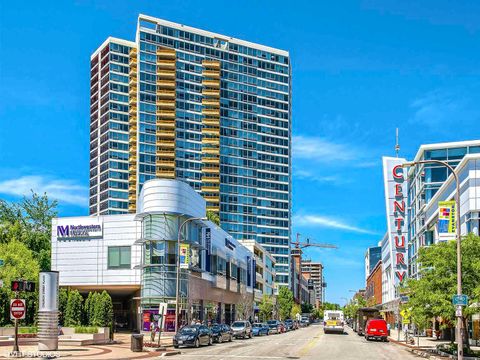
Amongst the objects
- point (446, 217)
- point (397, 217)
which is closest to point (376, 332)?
point (446, 217)

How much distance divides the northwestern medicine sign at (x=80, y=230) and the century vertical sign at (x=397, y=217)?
2096 inches

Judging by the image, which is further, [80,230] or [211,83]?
[211,83]

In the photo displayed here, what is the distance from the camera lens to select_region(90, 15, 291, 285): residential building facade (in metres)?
160

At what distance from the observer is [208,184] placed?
16838cm

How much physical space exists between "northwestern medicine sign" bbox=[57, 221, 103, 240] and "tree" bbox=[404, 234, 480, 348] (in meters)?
40.6

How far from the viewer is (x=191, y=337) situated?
154 feet

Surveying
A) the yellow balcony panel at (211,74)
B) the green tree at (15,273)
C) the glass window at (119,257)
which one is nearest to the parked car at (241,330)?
the glass window at (119,257)

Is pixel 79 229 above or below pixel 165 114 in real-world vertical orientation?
below

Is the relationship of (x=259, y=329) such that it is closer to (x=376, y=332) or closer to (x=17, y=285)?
(x=376, y=332)

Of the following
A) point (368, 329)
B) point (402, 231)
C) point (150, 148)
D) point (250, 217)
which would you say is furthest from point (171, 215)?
point (250, 217)

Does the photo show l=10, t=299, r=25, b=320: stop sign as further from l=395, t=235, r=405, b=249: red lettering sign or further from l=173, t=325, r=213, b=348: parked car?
l=395, t=235, r=405, b=249: red lettering sign

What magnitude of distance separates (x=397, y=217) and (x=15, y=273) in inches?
2531

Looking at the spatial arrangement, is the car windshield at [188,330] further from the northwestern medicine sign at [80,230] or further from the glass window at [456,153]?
the glass window at [456,153]

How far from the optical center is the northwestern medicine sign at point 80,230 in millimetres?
73750
